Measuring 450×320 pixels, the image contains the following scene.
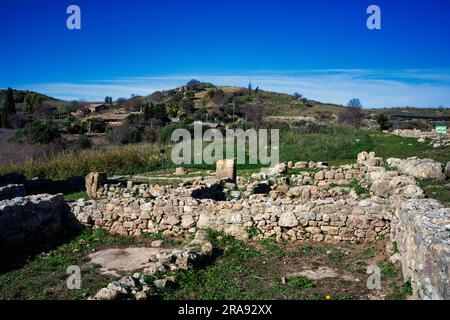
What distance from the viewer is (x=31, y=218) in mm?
9414

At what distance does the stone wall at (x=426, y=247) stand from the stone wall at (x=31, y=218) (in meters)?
7.84

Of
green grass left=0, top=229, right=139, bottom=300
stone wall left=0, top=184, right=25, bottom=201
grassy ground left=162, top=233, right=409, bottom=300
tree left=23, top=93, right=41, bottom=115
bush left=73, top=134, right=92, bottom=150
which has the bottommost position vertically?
green grass left=0, top=229, right=139, bottom=300

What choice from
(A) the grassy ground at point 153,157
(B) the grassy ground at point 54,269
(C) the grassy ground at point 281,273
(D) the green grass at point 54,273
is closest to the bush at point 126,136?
(A) the grassy ground at point 153,157

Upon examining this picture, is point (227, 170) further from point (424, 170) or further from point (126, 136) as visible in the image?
point (126, 136)

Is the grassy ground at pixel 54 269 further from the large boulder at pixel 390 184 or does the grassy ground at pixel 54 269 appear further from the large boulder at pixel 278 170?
the large boulder at pixel 278 170

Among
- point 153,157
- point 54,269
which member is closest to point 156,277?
point 54,269

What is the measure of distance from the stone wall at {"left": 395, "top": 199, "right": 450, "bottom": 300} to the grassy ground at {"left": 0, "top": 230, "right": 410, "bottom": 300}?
1.60 ft

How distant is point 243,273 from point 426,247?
320cm

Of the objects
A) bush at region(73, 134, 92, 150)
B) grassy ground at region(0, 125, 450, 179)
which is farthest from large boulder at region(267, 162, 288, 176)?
bush at region(73, 134, 92, 150)

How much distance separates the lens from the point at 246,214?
912cm

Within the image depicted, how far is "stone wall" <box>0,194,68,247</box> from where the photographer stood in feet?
29.2

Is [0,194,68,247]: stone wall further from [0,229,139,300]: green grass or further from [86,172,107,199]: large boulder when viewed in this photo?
[86,172,107,199]: large boulder
